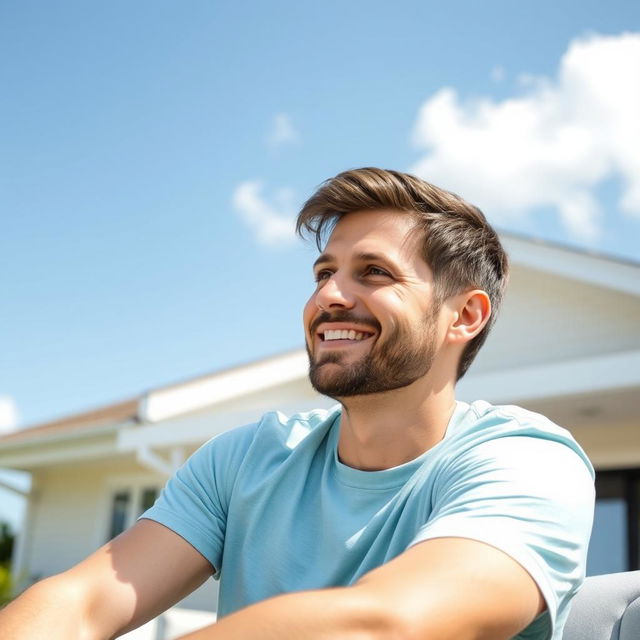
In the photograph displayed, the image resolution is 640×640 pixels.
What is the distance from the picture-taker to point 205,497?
2150 millimetres

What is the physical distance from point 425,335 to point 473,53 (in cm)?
1229

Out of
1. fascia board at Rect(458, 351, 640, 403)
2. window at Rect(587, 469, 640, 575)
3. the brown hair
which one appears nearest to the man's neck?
the brown hair

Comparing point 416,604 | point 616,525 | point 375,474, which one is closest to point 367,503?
point 375,474

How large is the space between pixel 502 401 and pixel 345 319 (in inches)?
244

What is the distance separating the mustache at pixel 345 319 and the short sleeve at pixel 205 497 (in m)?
0.39

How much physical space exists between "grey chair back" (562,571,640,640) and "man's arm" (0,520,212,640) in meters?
0.88

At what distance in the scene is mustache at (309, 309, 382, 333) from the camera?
2061 mm

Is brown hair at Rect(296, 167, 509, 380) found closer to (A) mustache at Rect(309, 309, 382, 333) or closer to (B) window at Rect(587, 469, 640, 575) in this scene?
(A) mustache at Rect(309, 309, 382, 333)

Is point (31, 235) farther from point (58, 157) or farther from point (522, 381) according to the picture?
point (522, 381)

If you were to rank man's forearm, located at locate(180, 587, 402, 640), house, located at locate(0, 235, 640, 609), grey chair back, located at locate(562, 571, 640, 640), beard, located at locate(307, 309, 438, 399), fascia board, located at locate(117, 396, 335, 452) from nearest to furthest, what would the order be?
man's forearm, located at locate(180, 587, 402, 640) < grey chair back, located at locate(562, 571, 640, 640) < beard, located at locate(307, 309, 438, 399) < house, located at locate(0, 235, 640, 609) < fascia board, located at locate(117, 396, 335, 452)

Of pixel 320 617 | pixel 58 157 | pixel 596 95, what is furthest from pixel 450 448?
pixel 58 157

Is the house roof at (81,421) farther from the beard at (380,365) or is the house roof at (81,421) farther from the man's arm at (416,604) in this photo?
the man's arm at (416,604)

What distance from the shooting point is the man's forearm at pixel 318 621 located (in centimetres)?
124

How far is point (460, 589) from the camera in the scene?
1.31m
